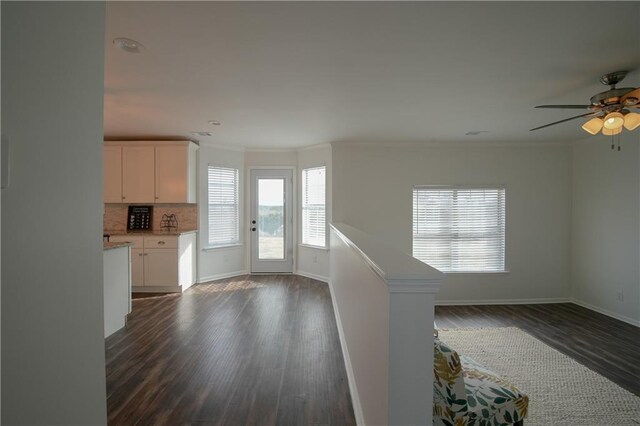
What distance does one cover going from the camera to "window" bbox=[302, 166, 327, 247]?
229 inches

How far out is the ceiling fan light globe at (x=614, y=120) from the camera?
2445 mm

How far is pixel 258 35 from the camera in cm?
Result: 204

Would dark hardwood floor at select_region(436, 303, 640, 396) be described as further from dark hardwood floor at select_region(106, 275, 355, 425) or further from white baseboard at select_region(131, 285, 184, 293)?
white baseboard at select_region(131, 285, 184, 293)

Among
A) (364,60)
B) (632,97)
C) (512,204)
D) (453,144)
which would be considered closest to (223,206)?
(453,144)

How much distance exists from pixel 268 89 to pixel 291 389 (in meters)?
2.57

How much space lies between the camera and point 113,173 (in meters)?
5.25

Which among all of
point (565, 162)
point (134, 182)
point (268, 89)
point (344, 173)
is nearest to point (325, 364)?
point (268, 89)

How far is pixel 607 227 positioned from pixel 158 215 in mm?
7061

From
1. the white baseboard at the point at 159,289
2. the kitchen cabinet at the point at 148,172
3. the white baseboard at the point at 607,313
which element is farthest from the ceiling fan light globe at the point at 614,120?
the white baseboard at the point at 159,289

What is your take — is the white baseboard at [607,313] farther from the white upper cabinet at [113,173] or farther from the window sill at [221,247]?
the white upper cabinet at [113,173]

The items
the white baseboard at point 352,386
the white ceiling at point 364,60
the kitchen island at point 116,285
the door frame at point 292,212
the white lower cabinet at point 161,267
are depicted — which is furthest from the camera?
the door frame at point 292,212

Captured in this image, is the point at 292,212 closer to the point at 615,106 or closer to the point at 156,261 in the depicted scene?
the point at 156,261

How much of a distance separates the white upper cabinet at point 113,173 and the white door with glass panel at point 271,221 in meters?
2.22

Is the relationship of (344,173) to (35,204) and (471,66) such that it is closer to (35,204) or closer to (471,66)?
(471,66)
